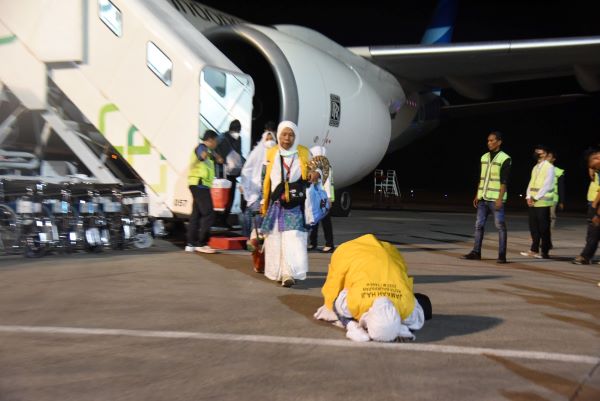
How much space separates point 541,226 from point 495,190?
1.44m

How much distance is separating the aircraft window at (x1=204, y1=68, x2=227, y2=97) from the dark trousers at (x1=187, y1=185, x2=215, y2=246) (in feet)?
4.37

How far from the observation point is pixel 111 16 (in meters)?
9.52

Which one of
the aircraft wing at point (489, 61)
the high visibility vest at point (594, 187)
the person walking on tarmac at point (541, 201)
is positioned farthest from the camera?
the aircraft wing at point (489, 61)

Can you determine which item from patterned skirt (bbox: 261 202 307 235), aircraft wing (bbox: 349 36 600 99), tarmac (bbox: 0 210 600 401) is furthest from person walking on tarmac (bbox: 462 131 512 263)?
aircraft wing (bbox: 349 36 600 99)

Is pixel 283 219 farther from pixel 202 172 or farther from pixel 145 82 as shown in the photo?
pixel 145 82

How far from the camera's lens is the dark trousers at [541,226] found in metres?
10.1

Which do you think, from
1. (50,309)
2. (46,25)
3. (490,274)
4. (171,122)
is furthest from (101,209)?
(490,274)

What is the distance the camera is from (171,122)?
30.4 ft

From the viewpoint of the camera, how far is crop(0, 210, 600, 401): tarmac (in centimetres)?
350

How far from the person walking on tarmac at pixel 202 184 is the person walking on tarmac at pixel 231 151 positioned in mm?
230

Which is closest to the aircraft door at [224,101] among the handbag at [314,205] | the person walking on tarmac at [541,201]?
the handbag at [314,205]

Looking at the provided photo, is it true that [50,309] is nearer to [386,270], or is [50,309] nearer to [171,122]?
[386,270]

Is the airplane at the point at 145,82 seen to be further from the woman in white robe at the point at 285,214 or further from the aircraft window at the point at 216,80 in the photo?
the woman in white robe at the point at 285,214

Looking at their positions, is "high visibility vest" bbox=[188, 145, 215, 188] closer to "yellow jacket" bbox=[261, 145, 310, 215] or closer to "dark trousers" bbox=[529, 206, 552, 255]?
"yellow jacket" bbox=[261, 145, 310, 215]
